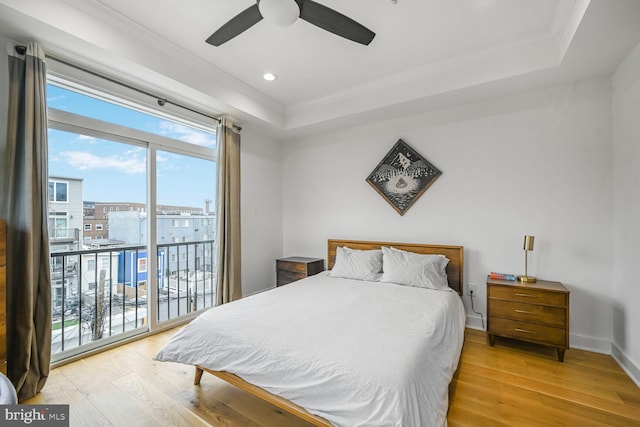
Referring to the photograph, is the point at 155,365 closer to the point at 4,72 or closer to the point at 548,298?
the point at 4,72

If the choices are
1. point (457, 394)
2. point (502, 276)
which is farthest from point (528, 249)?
point (457, 394)

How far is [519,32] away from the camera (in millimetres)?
2395

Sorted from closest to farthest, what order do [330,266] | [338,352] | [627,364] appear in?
[338,352] < [627,364] < [330,266]

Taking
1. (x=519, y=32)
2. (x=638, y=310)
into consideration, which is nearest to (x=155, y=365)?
(x=638, y=310)

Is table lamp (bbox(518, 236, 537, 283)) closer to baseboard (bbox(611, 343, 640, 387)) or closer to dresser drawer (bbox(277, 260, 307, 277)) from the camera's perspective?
baseboard (bbox(611, 343, 640, 387))

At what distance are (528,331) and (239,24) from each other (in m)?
3.38

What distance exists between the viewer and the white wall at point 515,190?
8.56 feet

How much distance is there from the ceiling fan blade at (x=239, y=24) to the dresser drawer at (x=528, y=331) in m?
3.16

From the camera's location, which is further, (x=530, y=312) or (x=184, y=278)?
(x=184, y=278)

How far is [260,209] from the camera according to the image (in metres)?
4.20

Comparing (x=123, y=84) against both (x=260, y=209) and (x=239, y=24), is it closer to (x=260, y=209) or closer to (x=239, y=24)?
(x=239, y=24)

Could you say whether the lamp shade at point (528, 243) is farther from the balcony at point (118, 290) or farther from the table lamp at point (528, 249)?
the balcony at point (118, 290)

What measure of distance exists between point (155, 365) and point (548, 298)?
3.45 meters

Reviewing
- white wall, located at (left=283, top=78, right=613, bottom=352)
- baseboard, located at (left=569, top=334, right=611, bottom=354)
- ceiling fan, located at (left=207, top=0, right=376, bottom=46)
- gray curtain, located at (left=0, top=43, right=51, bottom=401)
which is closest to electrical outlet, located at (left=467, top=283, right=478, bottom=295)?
white wall, located at (left=283, top=78, right=613, bottom=352)
